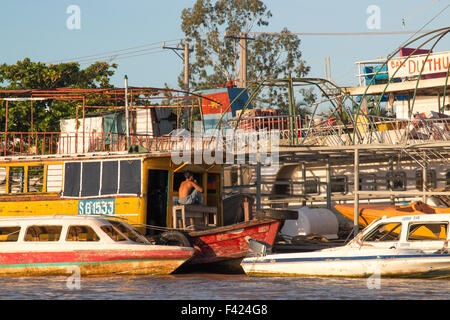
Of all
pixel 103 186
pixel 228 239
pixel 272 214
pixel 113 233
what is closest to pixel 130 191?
pixel 103 186

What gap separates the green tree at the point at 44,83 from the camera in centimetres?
3088

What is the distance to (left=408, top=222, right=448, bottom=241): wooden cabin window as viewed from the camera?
48.7ft

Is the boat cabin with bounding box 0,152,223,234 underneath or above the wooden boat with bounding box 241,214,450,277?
above

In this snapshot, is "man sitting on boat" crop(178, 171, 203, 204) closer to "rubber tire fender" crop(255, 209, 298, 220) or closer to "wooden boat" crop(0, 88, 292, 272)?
"wooden boat" crop(0, 88, 292, 272)

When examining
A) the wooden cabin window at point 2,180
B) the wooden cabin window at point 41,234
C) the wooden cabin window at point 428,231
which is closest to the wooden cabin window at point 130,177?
the wooden cabin window at point 41,234

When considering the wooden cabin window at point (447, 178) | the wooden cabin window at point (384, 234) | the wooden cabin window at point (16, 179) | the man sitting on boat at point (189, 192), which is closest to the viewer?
the wooden cabin window at point (384, 234)

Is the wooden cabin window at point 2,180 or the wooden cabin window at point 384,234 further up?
the wooden cabin window at point 2,180

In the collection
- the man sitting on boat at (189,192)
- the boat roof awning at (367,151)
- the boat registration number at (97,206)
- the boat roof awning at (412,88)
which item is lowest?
the boat registration number at (97,206)

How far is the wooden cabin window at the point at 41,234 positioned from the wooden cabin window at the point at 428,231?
8077 mm

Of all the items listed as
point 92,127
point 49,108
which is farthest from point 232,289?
point 49,108

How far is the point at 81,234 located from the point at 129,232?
3.65ft

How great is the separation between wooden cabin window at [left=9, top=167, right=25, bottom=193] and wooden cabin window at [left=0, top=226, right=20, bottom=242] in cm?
257

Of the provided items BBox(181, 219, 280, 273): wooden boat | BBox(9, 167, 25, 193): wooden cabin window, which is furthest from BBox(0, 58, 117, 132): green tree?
BBox(181, 219, 280, 273): wooden boat

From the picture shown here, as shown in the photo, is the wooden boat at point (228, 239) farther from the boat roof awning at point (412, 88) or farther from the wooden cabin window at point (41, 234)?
the boat roof awning at point (412, 88)
